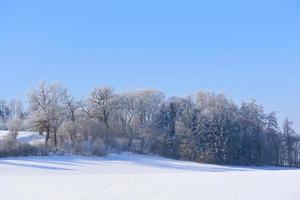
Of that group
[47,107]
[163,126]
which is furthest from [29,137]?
[163,126]

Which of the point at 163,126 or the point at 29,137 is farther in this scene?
the point at 163,126

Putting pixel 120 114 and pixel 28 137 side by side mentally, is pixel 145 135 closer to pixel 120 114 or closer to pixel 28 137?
pixel 120 114

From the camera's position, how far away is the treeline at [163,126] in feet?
243

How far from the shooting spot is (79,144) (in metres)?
67.9

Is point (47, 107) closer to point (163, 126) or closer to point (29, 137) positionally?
point (29, 137)

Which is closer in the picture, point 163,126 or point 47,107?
point 47,107

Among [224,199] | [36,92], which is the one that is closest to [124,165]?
[36,92]

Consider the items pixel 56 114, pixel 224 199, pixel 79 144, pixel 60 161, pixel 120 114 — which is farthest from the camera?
pixel 120 114

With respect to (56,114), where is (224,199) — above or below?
below

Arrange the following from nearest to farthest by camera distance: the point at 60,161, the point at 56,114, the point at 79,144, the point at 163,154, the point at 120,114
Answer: the point at 60,161
the point at 79,144
the point at 56,114
the point at 163,154
the point at 120,114

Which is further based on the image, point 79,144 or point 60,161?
point 79,144

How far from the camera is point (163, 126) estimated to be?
272ft

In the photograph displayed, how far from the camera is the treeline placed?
74062 mm

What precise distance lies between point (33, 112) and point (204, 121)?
2666 cm
